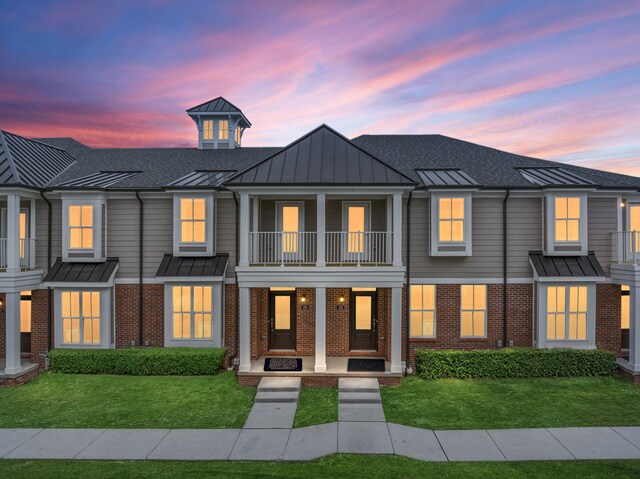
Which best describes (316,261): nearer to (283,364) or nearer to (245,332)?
(245,332)

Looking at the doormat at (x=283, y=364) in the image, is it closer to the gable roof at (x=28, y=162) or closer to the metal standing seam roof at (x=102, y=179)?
the metal standing seam roof at (x=102, y=179)

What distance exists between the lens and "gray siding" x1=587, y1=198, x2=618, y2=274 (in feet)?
47.3

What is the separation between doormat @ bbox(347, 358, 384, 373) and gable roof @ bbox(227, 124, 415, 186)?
20.6 ft

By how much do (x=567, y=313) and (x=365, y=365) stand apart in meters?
7.56

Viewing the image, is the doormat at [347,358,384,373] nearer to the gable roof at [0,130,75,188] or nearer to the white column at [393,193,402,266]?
the white column at [393,193,402,266]

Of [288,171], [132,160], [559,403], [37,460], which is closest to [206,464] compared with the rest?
[37,460]

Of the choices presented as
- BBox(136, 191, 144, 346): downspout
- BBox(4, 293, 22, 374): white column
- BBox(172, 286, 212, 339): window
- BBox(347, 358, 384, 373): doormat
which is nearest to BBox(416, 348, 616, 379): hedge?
BBox(347, 358, 384, 373): doormat

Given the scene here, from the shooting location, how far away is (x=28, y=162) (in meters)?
15.5

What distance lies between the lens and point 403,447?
8.99m

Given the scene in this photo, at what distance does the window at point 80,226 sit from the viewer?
47.1 feet

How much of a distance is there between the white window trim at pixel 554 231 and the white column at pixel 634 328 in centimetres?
200

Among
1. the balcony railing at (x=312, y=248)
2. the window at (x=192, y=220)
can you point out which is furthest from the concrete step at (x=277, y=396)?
the window at (x=192, y=220)

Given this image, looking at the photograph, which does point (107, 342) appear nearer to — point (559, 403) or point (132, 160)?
point (132, 160)

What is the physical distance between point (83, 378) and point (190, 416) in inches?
206
